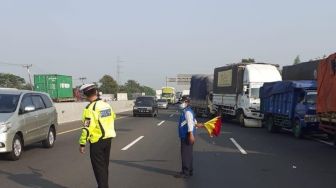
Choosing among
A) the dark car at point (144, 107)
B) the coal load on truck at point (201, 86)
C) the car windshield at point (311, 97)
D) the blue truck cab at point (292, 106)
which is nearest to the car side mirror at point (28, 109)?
the blue truck cab at point (292, 106)

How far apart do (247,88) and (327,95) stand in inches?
465

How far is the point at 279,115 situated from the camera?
23188 mm

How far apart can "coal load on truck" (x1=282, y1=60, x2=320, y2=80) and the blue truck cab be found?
10.1 metres

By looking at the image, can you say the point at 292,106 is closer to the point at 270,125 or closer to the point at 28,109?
the point at 270,125

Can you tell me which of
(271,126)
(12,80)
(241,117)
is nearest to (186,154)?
(271,126)

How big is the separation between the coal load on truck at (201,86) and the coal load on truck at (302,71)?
6.35 m

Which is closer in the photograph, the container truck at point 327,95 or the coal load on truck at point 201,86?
the container truck at point 327,95

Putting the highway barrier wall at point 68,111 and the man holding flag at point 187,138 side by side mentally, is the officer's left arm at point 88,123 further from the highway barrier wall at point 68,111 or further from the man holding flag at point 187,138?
the highway barrier wall at point 68,111

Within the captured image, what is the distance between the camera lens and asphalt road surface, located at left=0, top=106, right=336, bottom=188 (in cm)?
955

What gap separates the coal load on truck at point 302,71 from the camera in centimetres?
3551

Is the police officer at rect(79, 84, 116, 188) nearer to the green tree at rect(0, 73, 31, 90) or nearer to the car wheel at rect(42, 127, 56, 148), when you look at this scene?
the car wheel at rect(42, 127, 56, 148)

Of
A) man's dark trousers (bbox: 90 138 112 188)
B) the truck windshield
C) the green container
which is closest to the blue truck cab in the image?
the truck windshield

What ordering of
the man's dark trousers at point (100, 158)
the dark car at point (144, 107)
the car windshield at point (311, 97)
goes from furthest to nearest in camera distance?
the dark car at point (144, 107), the car windshield at point (311, 97), the man's dark trousers at point (100, 158)

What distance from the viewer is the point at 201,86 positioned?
40.9m
